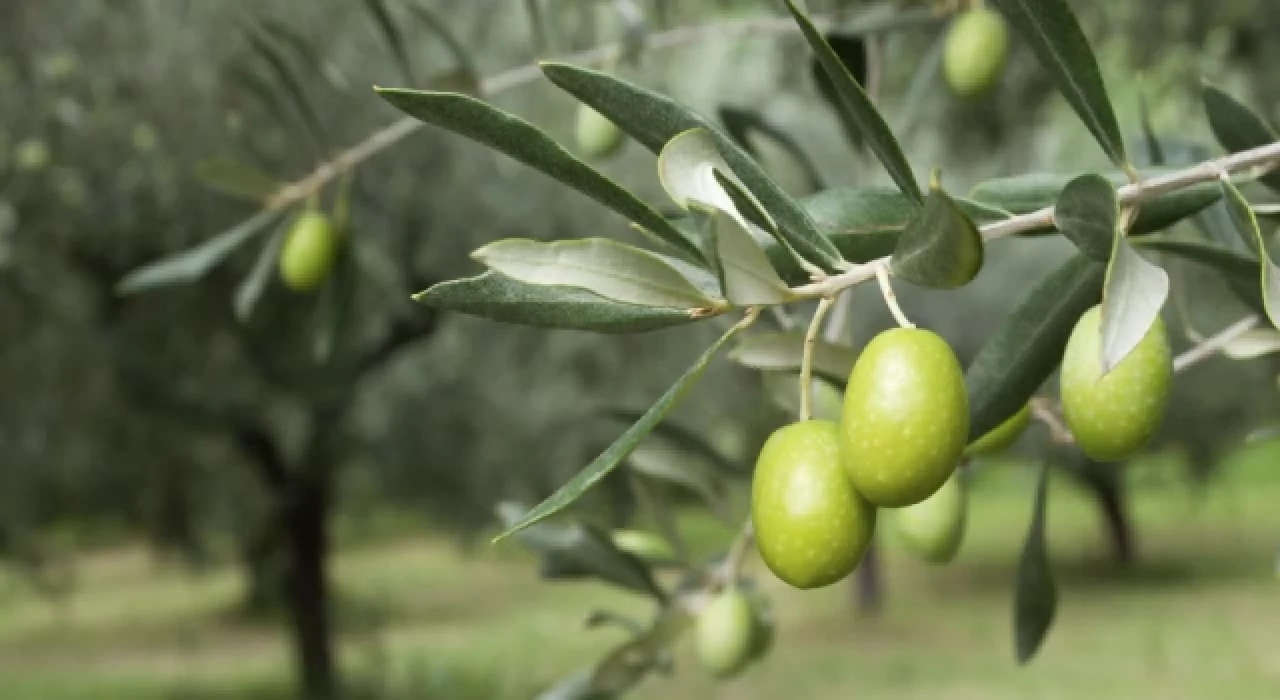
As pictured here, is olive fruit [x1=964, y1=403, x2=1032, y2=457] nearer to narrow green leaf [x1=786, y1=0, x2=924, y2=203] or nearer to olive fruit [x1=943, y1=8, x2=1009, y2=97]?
narrow green leaf [x1=786, y1=0, x2=924, y2=203]

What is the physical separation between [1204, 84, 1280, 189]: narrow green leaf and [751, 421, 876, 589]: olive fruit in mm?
375

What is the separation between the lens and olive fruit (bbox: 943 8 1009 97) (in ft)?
4.03

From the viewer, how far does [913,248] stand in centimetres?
55

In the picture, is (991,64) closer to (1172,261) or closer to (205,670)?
(1172,261)

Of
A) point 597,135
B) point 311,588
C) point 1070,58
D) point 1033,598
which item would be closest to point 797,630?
point 311,588

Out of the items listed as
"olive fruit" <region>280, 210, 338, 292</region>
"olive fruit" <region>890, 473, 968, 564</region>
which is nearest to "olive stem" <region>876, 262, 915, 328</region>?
"olive fruit" <region>890, 473, 968, 564</region>

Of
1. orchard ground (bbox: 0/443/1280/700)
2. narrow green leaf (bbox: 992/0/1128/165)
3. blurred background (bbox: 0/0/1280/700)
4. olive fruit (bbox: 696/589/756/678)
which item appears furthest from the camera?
orchard ground (bbox: 0/443/1280/700)

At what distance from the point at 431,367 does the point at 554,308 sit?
791cm

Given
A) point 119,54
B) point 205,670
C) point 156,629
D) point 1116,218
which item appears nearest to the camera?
point 1116,218

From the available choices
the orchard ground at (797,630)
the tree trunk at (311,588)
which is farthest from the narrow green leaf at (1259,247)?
the tree trunk at (311,588)

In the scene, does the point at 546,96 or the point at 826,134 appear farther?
the point at 826,134

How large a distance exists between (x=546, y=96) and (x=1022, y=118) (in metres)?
2.46

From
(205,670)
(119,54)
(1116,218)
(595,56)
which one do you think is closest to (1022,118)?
(595,56)

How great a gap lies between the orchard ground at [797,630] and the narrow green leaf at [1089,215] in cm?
658
